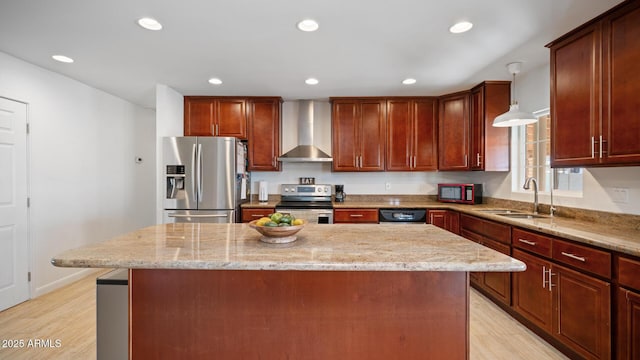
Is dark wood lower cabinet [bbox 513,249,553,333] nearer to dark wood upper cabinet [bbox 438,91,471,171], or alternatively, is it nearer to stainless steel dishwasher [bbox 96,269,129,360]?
dark wood upper cabinet [bbox 438,91,471,171]

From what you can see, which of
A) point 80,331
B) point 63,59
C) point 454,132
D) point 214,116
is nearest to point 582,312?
point 454,132

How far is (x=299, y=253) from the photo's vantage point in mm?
1327

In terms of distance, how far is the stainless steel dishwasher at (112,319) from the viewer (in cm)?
146

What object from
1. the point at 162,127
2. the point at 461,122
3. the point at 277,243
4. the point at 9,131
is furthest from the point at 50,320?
the point at 461,122

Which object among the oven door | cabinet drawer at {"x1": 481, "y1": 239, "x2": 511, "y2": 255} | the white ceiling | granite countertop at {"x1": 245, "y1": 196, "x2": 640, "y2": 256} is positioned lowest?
cabinet drawer at {"x1": 481, "y1": 239, "x2": 511, "y2": 255}

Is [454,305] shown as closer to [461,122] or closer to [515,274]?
[515,274]

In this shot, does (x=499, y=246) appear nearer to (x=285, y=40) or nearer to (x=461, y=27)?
(x=461, y=27)

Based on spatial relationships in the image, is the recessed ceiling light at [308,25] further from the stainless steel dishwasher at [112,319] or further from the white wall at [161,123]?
the white wall at [161,123]

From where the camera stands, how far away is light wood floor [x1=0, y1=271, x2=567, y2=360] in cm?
210

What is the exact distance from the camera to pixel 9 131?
279 centimetres

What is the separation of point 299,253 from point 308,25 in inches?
67.1

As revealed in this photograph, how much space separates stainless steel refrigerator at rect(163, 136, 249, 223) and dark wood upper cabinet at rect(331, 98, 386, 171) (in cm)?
156

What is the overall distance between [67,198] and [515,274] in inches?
191

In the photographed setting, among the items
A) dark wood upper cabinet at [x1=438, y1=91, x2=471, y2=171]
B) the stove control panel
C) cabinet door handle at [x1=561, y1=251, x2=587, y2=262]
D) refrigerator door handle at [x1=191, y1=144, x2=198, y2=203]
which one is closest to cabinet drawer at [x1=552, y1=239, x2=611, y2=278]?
cabinet door handle at [x1=561, y1=251, x2=587, y2=262]
